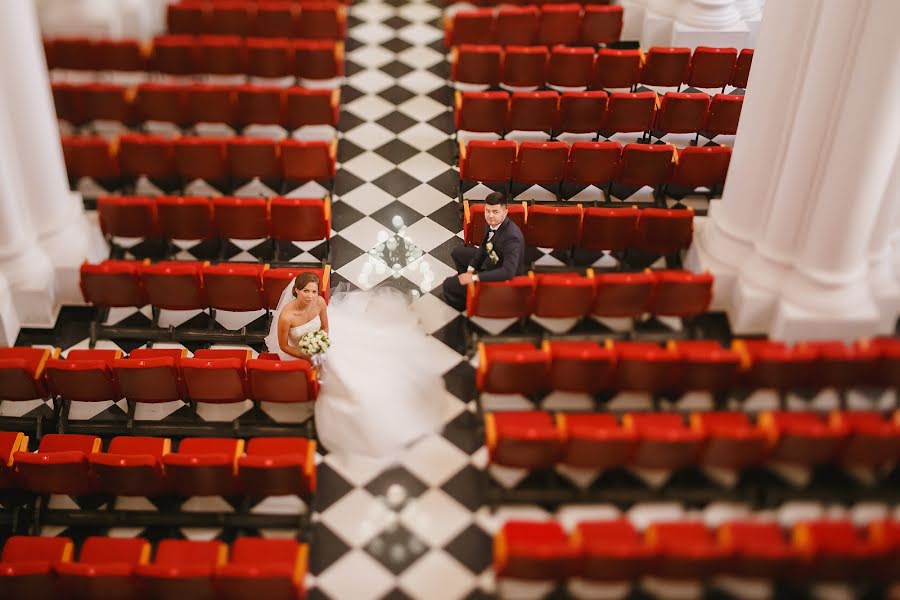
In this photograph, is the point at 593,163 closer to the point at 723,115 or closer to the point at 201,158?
the point at 723,115

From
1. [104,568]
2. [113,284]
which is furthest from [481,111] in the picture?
[104,568]

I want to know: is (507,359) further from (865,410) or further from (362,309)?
(865,410)

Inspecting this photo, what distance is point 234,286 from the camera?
7668 millimetres

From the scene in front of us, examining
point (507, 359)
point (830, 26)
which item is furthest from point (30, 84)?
point (830, 26)

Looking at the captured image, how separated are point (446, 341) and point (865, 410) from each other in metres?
3.15

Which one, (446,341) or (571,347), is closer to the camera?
(571,347)

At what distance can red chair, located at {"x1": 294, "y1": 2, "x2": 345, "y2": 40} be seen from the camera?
11000mm

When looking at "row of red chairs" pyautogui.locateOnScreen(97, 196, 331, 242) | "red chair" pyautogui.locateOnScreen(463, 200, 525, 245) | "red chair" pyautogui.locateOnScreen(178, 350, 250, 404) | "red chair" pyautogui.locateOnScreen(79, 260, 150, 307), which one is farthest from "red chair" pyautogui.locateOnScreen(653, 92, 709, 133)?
"red chair" pyautogui.locateOnScreen(79, 260, 150, 307)

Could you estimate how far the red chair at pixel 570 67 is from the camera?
1001 cm

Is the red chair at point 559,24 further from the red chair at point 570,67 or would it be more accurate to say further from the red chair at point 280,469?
the red chair at point 280,469

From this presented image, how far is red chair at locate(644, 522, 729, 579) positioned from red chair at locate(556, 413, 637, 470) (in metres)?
0.65

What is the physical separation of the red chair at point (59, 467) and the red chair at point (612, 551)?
327 centimetres

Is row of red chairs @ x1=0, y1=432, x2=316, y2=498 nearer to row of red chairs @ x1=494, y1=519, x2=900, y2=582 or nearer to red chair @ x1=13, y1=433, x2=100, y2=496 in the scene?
red chair @ x1=13, y1=433, x2=100, y2=496

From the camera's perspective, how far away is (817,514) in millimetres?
6480
